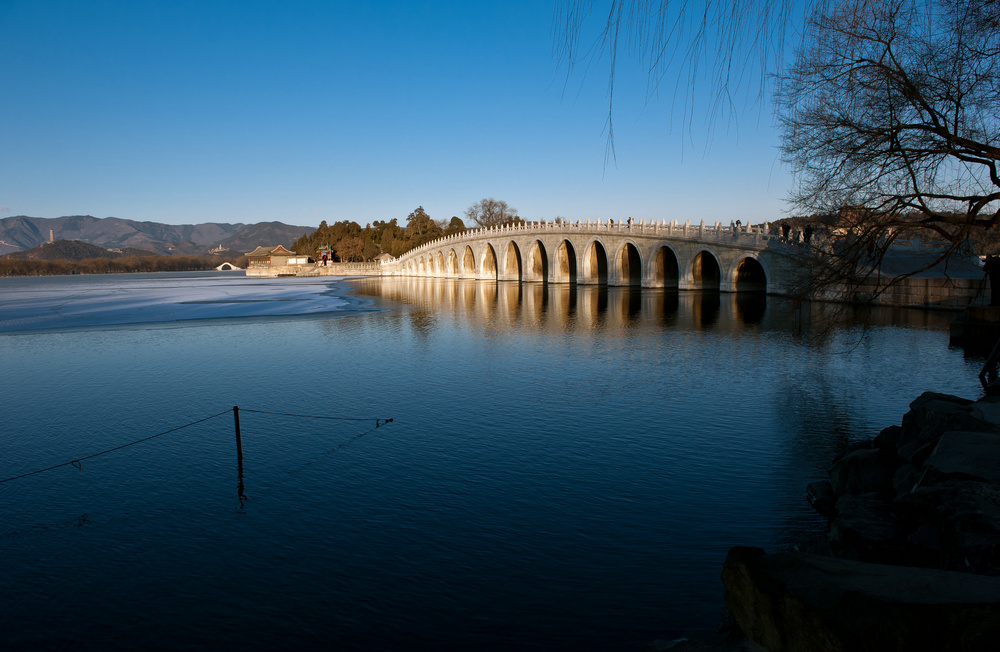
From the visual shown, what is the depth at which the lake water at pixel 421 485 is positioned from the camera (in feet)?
18.7

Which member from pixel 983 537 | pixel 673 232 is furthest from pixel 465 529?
pixel 673 232

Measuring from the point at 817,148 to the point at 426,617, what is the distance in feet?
25.5

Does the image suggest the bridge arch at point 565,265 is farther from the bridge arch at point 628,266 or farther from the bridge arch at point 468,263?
the bridge arch at point 468,263

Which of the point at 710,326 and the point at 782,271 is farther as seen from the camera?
the point at 782,271

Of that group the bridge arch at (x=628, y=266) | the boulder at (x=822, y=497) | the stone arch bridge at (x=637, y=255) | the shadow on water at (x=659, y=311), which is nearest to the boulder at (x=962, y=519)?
the boulder at (x=822, y=497)

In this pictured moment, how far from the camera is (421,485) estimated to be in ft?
28.3

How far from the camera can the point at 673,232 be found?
38.6 metres

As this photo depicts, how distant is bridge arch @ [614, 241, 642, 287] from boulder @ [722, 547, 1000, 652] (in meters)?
42.3

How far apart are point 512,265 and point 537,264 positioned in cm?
Answer: 438

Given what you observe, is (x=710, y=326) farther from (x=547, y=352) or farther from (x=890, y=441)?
(x=890, y=441)

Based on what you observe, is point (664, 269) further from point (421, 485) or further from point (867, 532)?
point (867, 532)

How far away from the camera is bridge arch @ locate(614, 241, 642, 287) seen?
45.3m

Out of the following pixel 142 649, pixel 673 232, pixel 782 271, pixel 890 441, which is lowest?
pixel 142 649

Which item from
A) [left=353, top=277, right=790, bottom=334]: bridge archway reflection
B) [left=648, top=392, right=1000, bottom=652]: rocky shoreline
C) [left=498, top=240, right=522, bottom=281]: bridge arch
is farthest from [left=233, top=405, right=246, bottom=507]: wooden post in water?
[left=498, top=240, right=522, bottom=281]: bridge arch
